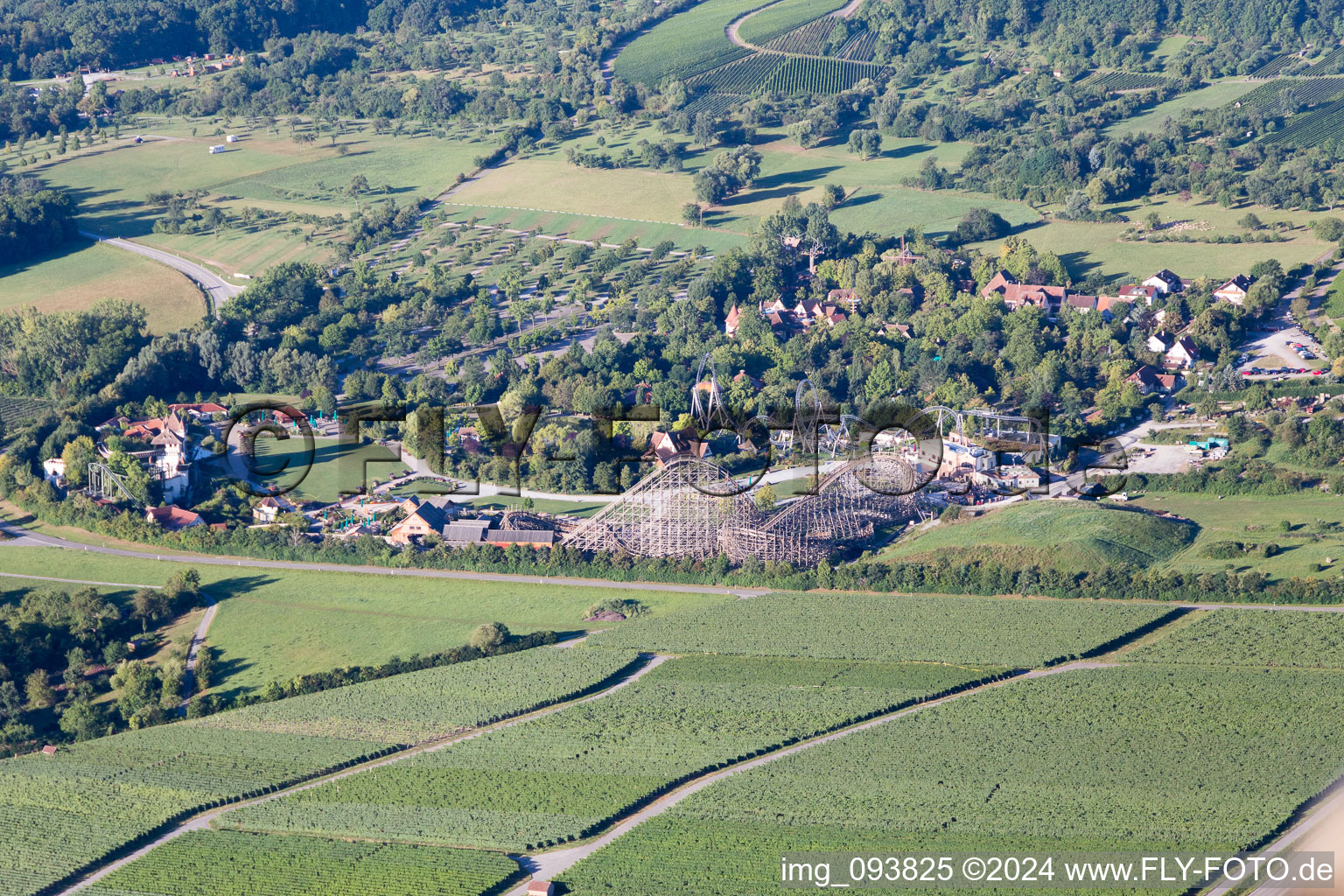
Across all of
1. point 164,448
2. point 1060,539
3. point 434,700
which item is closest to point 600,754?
point 434,700

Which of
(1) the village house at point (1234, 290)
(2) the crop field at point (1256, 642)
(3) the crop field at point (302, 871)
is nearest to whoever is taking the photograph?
(3) the crop field at point (302, 871)

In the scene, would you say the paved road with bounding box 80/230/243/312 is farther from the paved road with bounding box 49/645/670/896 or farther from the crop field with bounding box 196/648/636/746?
the paved road with bounding box 49/645/670/896

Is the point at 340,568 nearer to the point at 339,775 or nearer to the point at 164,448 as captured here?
the point at 164,448

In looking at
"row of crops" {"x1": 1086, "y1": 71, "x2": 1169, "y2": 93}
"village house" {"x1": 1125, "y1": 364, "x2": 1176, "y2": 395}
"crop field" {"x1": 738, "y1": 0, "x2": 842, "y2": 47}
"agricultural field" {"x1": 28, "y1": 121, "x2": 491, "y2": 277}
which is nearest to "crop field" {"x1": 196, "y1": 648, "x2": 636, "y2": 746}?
"village house" {"x1": 1125, "y1": 364, "x2": 1176, "y2": 395}

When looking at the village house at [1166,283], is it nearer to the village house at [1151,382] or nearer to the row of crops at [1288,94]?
the village house at [1151,382]

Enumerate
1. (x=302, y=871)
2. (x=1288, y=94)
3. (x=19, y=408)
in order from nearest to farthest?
(x=302, y=871) → (x=19, y=408) → (x=1288, y=94)

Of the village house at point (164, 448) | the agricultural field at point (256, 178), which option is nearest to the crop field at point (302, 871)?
the village house at point (164, 448)
